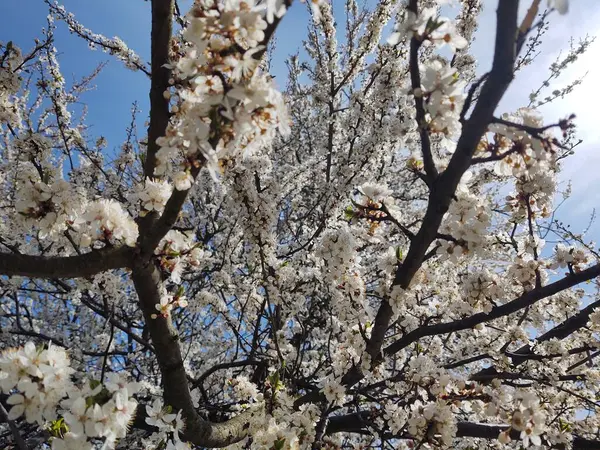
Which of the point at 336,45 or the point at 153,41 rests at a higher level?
the point at 336,45

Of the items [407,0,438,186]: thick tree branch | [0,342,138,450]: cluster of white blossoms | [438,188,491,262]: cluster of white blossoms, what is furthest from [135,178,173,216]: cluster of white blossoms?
[438,188,491,262]: cluster of white blossoms

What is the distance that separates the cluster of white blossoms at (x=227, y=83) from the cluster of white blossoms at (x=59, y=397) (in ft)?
2.96

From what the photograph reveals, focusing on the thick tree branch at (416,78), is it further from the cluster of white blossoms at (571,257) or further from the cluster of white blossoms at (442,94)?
the cluster of white blossoms at (571,257)

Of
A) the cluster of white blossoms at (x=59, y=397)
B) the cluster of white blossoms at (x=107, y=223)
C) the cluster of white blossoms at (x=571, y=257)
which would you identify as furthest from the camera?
the cluster of white blossoms at (x=571, y=257)

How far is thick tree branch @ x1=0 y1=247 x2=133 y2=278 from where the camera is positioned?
166cm

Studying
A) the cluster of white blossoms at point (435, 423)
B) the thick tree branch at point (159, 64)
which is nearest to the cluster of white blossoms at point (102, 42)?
the thick tree branch at point (159, 64)

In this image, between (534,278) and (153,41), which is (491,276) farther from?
(153,41)

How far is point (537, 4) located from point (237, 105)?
1.12 meters

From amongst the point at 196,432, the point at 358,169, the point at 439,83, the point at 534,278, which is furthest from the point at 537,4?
the point at 358,169

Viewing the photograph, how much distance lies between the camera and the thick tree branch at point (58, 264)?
166 centimetres

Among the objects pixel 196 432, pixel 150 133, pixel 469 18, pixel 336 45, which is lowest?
pixel 196 432

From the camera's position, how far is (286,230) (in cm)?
761

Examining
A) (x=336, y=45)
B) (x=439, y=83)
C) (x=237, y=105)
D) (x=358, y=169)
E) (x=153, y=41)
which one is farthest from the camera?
(x=336, y=45)

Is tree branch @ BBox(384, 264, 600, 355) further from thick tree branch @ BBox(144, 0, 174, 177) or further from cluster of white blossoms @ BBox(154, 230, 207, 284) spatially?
thick tree branch @ BBox(144, 0, 174, 177)
